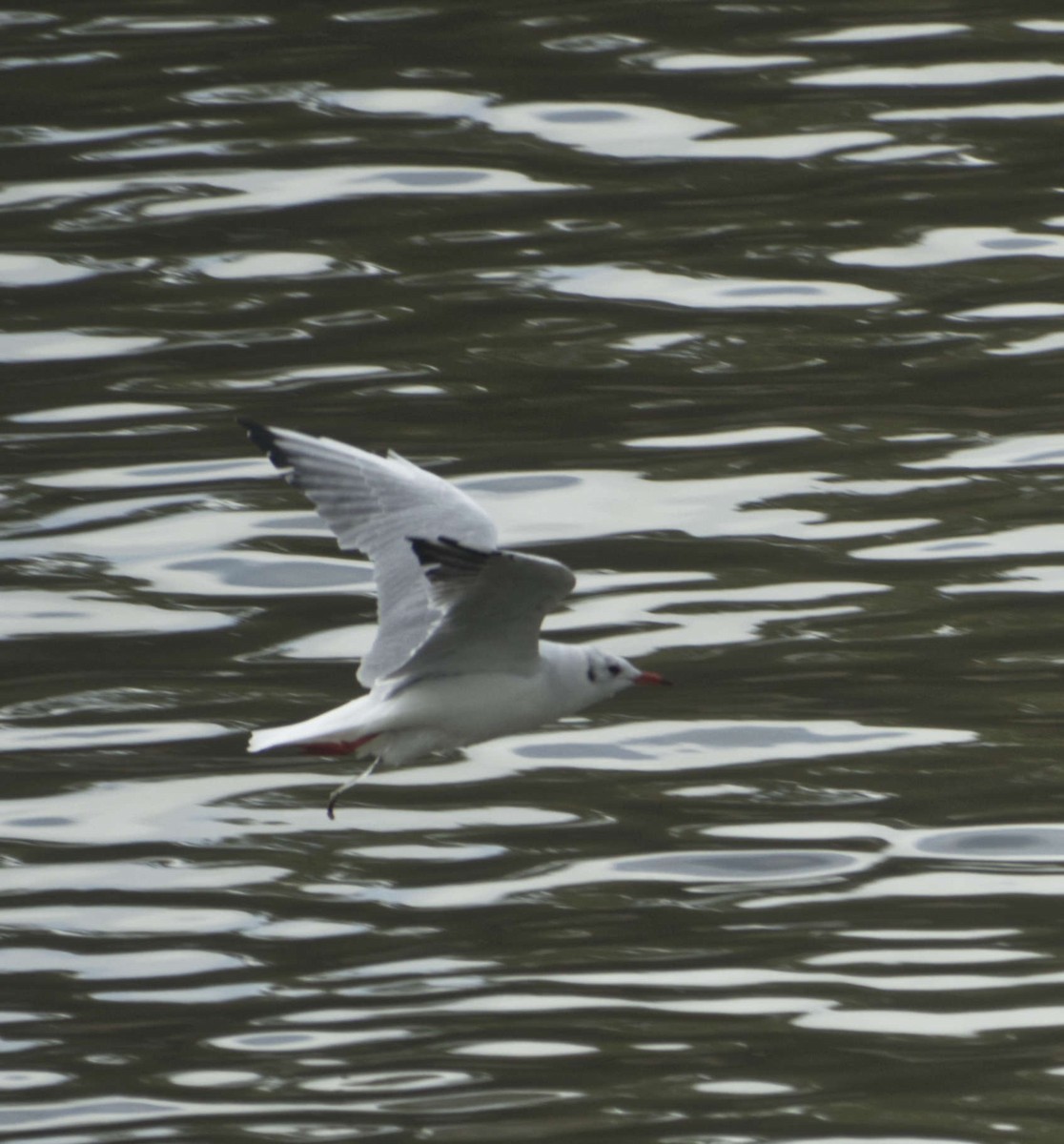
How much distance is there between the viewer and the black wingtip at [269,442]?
829 cm

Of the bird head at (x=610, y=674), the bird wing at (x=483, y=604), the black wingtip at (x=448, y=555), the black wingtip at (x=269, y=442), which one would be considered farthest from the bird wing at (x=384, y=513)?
the black wingtip at (x=448, y=555)

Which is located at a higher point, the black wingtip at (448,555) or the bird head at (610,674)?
the black wingtip at (448,555)

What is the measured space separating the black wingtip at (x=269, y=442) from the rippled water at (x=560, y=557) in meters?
1.44

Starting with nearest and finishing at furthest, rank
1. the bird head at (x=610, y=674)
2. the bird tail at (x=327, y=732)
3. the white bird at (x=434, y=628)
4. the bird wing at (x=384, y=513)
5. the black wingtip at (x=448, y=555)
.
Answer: the black wingtip at (x=448, y=555), the white bird at (x=434, y=628), the bird tail at (x=327, y=732), the bird head at (x=610, y=674), the bird wing at (x=384, y=513)

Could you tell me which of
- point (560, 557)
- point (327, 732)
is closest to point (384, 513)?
point (327, 732)

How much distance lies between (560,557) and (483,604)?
2.98m

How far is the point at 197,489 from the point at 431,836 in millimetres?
2914

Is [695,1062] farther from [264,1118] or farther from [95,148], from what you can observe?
[95,148]

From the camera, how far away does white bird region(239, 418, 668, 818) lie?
297 inches

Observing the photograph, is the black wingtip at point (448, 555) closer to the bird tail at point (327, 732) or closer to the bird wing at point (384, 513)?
the bird tail at point (327, 732)

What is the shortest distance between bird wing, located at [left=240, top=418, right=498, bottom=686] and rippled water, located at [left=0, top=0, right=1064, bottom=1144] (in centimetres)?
90

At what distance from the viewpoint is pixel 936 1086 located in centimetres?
738

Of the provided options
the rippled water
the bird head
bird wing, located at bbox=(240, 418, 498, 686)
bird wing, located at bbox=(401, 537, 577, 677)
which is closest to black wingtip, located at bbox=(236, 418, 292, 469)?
bird wing, located at bbox=(240, 418, 498, 686)

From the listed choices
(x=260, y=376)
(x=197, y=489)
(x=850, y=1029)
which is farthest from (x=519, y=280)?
(x=850, y=1029)
